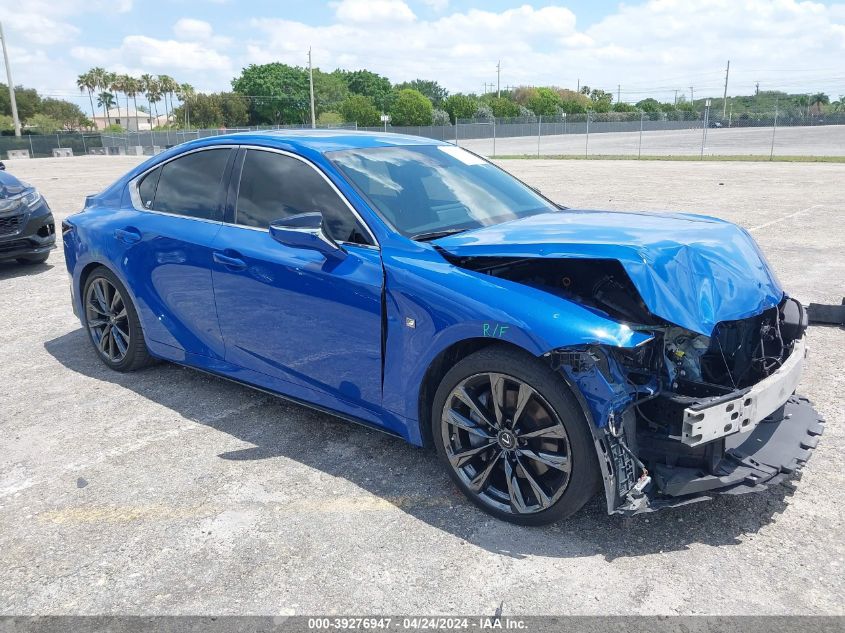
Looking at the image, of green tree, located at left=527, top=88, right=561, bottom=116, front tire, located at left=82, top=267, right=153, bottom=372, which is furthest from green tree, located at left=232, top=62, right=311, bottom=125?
front tire, located at left=82, top=267, right=153, bottom=372

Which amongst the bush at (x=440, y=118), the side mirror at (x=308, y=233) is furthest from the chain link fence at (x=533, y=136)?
the side mirror at (x=308, y=233)

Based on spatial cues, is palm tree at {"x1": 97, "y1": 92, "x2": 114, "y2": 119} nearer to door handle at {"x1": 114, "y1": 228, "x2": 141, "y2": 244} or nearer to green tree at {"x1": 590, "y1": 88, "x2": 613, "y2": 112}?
green tree at {"x1": 590, "y1": 88, "x2": 613, "y2": 112}

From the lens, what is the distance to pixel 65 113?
4090 inches

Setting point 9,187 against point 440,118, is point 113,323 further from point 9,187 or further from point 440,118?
point 440,118

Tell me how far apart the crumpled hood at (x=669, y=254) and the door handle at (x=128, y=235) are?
2346 mm

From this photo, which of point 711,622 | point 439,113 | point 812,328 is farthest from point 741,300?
point 439,113

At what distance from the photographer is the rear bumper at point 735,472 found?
9.09 feet

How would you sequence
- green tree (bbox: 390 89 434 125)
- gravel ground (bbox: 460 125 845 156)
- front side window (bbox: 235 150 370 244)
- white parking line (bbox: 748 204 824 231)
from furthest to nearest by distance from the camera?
green tree (bbox: 390 89 434 125) < gravel ground (bbox: 460 125 845 156) < white parking line (bbox: 748 204 824 231) < front side window (bbox: 235 150 370 244)

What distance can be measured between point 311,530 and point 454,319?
Answer: 1150 mm

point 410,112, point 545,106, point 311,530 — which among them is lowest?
point 311,530

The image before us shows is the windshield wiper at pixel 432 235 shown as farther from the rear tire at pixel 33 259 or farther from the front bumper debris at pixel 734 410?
the rear tire at pixel 33 259

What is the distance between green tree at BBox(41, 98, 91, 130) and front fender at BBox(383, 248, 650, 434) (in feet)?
361

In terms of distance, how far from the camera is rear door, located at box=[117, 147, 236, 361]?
4195 millimetres

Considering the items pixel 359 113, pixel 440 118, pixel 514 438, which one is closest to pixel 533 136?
pixel 440 118
